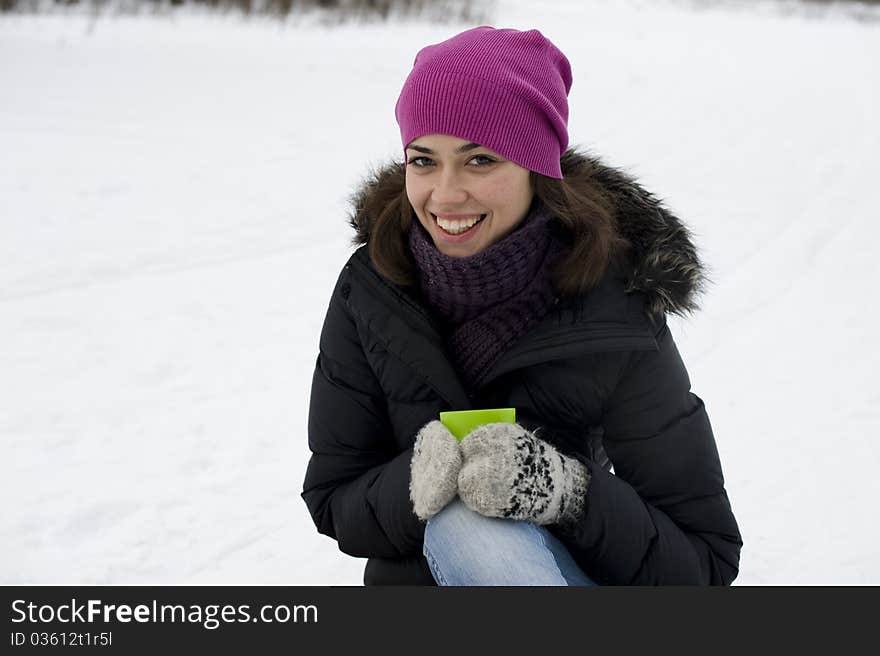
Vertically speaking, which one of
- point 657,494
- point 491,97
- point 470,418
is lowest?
point 657,494

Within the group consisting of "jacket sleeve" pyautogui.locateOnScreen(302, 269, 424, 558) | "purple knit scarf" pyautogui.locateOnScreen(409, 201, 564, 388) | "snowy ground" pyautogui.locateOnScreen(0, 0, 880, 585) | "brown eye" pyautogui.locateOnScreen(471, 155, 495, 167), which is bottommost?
"snowy ground" pyautogui.locateOnScreen(0, 0, 880, 585)

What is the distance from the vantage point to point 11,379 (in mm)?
3170

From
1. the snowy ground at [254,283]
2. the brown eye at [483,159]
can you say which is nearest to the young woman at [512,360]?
the brown eye at [483,159]

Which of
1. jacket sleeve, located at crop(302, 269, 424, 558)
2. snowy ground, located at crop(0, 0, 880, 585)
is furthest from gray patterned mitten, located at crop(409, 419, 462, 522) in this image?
snowy ground, located at crop(0, 0, 880, 585)

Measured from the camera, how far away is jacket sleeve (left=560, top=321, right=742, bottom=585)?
1610 millimetres

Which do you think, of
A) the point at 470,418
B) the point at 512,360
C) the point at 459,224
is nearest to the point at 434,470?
the point at 470,418

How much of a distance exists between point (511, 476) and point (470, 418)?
6.7 inches

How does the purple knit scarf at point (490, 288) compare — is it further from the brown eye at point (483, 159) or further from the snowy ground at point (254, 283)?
the snowy ground at point (254, 283)

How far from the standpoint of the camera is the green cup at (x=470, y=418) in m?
1.62

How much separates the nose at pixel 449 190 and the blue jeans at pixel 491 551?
0.56 metres

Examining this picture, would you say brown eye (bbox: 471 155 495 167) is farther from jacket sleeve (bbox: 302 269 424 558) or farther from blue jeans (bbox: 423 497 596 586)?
blue jeans (bbox: 423 497 596 586)

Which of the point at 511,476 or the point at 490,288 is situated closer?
the point at 511,476

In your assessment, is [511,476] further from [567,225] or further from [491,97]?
[491,97]

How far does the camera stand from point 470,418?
162cm
